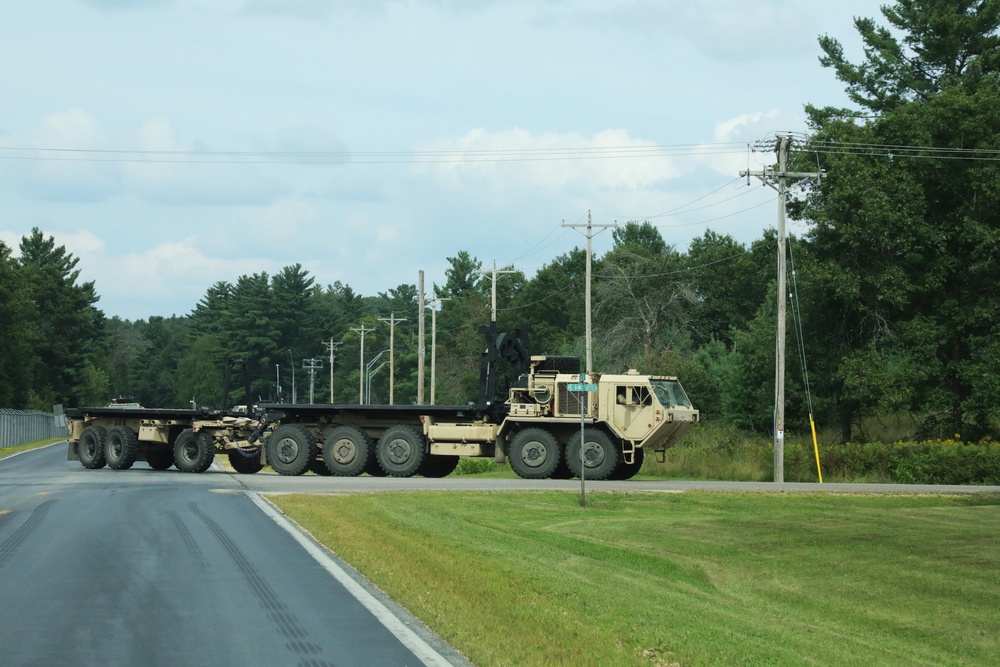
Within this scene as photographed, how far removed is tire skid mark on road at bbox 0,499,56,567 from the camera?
14.9 metres

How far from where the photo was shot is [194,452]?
116 feet

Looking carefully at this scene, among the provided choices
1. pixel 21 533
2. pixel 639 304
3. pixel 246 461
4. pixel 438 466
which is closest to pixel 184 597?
pixel 21 533

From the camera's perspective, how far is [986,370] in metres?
41.1

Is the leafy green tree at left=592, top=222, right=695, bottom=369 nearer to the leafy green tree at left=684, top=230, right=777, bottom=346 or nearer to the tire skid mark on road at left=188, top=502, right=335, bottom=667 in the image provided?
the leafy green tree at left=684, top=230, right=777, bottom=346

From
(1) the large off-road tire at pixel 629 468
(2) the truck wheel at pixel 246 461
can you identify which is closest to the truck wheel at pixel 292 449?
(2) the truck wheel at pixel 246 461

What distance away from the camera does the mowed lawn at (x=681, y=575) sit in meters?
10.1

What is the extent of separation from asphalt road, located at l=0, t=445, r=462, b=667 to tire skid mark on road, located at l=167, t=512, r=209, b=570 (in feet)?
0.08

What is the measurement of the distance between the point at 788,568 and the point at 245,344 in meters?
135

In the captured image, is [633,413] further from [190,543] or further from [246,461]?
[190,543]

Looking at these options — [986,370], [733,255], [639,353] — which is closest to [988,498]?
[986,370]

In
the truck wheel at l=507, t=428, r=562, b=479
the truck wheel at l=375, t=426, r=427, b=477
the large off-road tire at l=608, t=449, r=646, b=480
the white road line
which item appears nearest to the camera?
the white road line

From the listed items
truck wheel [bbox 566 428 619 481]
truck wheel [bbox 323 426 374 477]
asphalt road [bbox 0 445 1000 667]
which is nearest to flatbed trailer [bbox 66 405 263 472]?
truck wheel [bbox 323 426 374 477]

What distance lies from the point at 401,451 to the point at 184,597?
22.4 meters

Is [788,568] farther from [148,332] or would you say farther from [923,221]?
[148,332]
